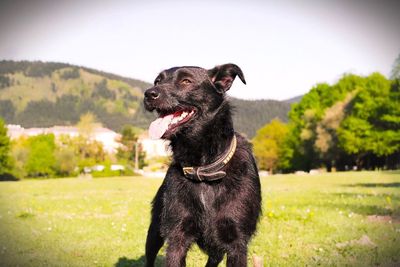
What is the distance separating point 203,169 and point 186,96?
84cm

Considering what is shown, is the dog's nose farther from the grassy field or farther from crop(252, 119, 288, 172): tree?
crop(252, 119, 288, 172): tree

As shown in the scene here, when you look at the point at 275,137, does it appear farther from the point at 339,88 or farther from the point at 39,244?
the point at 39,244

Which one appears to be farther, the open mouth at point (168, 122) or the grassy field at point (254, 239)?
the grassy field at point (254, 239)

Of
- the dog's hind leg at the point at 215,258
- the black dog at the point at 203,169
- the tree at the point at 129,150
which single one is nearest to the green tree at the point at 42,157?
the tree at the point at 129,150

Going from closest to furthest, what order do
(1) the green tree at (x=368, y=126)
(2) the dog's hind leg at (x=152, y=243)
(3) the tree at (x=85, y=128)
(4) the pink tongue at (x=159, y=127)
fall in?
(4) the pink tongue at (x=159, y=127), (2) the dog's hind leg at (x=152, y=243), (1) the green tree at (x=368, y=126), (3) the tree at (x=85, y=128)

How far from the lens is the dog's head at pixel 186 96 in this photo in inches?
190

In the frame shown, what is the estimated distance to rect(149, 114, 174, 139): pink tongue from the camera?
4738 mm

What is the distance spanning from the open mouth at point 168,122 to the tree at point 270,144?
79.3 meters

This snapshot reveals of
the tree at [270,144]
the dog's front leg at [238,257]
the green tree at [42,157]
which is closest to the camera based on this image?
the dog's front leg at [238,257]

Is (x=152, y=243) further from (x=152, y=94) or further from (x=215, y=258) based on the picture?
(x=152, y=94)

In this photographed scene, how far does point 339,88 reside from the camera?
74.6 metres

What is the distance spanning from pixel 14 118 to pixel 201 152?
4.51 m

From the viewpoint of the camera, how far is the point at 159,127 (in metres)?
4.84

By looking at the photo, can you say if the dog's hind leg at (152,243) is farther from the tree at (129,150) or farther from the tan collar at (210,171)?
the tree at (129,150)
